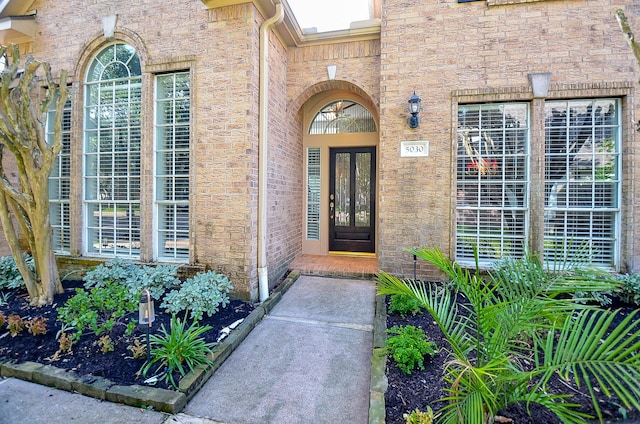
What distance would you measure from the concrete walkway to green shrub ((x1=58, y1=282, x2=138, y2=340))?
0.58 m

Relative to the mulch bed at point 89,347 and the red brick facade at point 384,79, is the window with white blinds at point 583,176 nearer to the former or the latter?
the red brick facade at point 384,79

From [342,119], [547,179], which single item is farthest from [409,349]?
[342,119]

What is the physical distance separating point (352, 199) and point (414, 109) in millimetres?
2471

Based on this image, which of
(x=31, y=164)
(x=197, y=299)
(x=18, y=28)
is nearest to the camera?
(x=197, y=299)

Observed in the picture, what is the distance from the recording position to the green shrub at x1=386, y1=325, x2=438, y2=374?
8.53ft

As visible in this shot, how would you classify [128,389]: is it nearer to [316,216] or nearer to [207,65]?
[207,65]

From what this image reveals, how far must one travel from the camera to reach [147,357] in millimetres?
2654

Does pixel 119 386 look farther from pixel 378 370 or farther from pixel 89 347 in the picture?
pixel 378 370

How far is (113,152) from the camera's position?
483cm

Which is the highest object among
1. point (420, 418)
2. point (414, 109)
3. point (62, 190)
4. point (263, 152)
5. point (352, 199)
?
point (414, 109)

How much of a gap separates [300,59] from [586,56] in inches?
167

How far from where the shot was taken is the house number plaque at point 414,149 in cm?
456

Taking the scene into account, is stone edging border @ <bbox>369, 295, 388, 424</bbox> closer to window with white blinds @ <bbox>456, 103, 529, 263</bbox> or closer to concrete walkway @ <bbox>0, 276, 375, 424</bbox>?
concrete walkway @ <bbox>0, 276, 375, 424</bbox>

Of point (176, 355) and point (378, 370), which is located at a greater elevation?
point (176, 355)
